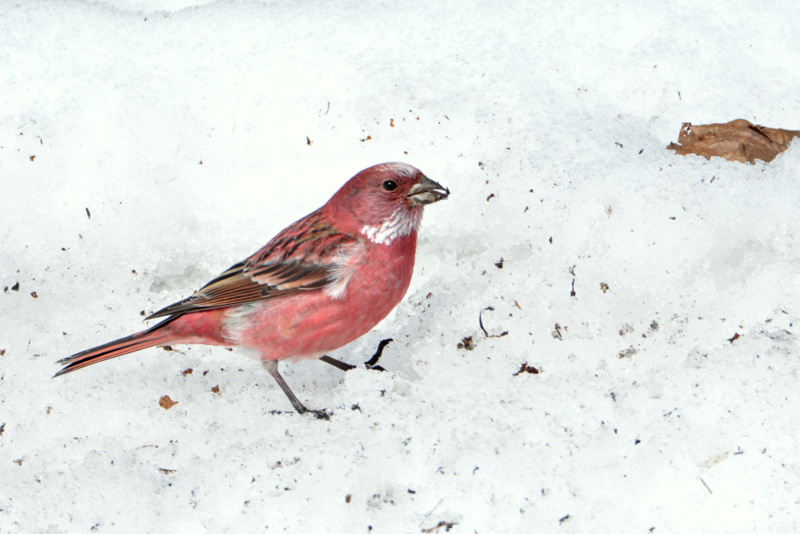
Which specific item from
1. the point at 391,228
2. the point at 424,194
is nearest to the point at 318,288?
the point at 391,228

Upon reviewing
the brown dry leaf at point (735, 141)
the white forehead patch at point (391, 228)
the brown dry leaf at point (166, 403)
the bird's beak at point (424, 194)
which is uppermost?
the brown dry leaf at point (735, 141)

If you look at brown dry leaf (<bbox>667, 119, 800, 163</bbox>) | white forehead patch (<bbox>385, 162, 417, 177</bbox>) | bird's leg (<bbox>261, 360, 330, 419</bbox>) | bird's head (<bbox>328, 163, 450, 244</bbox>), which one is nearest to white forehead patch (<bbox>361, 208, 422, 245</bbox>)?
bird's head (<bbox>328, 163, 450, 244</bbox>)

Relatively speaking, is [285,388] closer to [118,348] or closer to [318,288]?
[318,288]

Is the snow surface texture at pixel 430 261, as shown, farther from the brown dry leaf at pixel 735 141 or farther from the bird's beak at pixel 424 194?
the bird's beak at pixel 424 194

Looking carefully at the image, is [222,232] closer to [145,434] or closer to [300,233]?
[300,233]

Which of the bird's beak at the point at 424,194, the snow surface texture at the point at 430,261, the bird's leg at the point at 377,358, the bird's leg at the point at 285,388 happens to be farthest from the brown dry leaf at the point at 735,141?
the bird's leg at the point at 285,388

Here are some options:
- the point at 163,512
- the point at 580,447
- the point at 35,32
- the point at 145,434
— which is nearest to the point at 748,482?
the point at 580,447

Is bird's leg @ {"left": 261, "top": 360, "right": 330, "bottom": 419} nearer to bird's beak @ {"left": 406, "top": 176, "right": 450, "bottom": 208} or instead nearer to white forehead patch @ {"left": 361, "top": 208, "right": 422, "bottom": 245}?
white forehead patch @ {"left": 361, "top": 208, "right": 422, "bottom": 245}

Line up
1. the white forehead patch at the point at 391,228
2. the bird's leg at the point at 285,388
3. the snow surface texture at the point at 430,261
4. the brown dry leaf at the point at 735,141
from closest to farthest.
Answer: the snow surface texture at the point at 430,261, the bird's leg at the point at 285,388, the white forehead patch at the point at 391,228, the brown dry leaf at the point at 735,141
